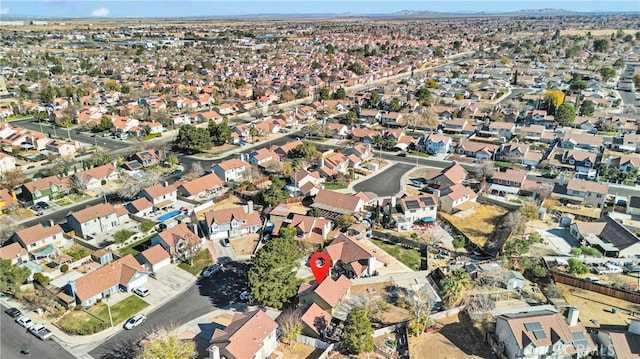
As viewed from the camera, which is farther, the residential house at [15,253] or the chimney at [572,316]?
the residential house at [15,253]

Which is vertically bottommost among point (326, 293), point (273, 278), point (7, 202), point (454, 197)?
point (7, 202)

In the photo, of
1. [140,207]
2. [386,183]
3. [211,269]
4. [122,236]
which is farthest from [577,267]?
[140,207]

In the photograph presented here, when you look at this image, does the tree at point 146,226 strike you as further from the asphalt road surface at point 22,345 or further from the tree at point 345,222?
the tree at point 345,222

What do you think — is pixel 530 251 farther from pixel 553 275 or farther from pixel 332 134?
pixel 332 134

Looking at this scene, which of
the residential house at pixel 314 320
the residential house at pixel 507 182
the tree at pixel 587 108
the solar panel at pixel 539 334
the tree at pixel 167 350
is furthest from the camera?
the tree at pixel 587 108

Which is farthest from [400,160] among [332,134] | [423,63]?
[423,63]

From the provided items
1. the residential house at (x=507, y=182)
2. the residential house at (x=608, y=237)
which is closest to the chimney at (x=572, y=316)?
the residential house at (x=608, y=237)

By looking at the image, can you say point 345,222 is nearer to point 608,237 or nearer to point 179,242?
point 179,242

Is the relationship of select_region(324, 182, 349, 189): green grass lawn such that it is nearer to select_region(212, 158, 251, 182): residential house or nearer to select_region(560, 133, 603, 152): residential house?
select_region(212, 158, 251, 182): residential house
